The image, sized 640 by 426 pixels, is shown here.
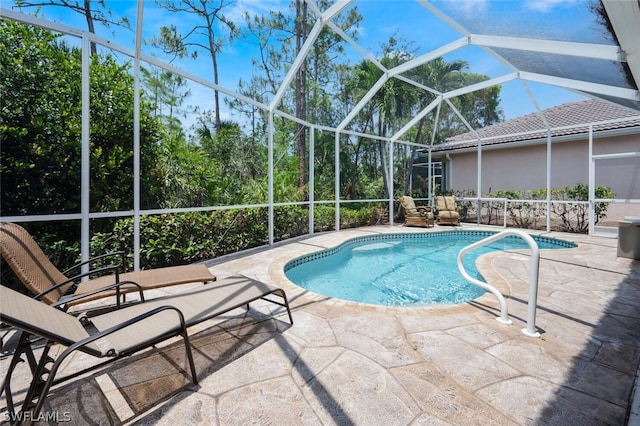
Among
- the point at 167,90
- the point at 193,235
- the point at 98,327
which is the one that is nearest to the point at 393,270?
the point at 193,235

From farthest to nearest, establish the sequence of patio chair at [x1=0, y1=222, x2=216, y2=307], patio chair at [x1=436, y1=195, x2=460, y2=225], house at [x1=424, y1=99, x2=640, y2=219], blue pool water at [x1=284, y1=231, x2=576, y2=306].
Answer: patio chair at [x1=436, y1=195, x2=460, y2=225]
house at [x1=424, y1=99, x2=640, y2=219]
blue pool water at [x1=284, y1=231, x2=576, y2=306]
patio chair at [x1=0, y1=222, x2=216, y2=307]

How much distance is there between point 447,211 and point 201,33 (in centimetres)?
1319

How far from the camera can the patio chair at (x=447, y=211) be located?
11484 millimetres

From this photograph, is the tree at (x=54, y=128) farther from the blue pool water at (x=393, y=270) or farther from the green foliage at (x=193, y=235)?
the blue pool water at (x=393, y=270)

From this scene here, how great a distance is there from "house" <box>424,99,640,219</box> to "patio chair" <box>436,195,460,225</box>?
1.18 meters

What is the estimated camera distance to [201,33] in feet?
45.4

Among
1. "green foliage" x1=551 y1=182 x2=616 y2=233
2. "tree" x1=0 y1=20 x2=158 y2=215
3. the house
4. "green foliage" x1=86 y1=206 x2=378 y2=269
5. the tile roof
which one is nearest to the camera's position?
"tree" x1=0 y1=20 x2=158 y2=215

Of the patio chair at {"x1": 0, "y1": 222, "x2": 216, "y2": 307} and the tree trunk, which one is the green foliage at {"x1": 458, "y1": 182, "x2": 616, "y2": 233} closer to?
the tree trunk

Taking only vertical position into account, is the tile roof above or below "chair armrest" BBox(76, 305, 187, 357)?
above

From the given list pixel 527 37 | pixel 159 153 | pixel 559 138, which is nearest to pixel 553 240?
pixel 559 138

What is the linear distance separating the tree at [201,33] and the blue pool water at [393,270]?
30.8 ft

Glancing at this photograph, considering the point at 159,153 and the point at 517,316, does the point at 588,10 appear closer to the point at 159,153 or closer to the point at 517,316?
the point at 517,316

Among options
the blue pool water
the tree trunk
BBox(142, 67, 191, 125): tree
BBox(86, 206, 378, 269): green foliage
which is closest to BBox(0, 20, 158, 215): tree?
BBox(86, 206, 378, 269): green foliage

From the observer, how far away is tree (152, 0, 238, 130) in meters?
12.9
